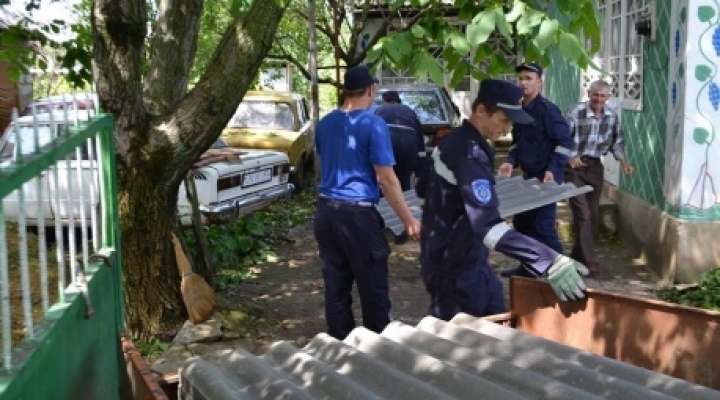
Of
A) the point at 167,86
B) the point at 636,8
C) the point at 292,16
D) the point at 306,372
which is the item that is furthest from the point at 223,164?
the point at 292,16

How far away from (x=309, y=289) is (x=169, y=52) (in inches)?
110

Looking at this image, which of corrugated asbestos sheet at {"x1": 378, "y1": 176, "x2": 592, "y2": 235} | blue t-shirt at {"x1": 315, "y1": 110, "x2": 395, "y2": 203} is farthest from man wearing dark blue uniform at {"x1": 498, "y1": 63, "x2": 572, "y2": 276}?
blue t-shirt at {"x1": 315, "y1": 110, "x2": 395, "y2": 203}

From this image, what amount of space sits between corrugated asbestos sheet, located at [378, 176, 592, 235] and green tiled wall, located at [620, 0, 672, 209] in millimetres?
2050

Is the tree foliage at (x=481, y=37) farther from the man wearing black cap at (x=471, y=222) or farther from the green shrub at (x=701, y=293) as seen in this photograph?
Result: the green shrub at (x=701, y=293)

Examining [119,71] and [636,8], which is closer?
[119,71]

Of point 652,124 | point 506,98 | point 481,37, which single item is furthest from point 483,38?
point 652,124

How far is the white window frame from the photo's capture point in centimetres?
886

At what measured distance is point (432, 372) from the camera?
2.90m

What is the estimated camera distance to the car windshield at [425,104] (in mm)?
12586

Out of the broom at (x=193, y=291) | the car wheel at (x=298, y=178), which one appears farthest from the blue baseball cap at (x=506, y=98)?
the car wheel at (x=298, y=178)

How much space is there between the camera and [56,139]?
7.75ft

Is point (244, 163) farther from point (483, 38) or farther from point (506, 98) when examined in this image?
point (483, 38)

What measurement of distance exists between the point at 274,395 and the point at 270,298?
4789mm

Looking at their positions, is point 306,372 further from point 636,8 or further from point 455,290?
point 636,8
